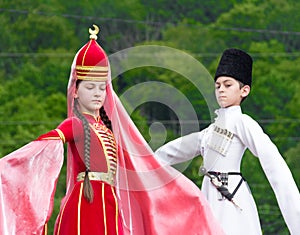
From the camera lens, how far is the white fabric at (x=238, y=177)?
9.86 metres

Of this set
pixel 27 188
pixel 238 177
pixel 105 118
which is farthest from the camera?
pixel 238 177

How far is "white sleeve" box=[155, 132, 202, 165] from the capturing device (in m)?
10.3

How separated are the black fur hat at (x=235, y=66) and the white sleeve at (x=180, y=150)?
50 centimetres

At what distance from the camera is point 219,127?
10.1 m

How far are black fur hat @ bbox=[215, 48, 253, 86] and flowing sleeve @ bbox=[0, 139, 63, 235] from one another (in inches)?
59.4

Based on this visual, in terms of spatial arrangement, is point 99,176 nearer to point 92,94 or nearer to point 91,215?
point 91,215

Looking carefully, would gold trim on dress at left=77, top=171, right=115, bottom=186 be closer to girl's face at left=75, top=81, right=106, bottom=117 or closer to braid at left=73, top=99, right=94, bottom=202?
braid at left=73, top=99, right=94, bottom=202

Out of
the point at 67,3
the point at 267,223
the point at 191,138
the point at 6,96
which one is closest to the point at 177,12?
the point at 67,3

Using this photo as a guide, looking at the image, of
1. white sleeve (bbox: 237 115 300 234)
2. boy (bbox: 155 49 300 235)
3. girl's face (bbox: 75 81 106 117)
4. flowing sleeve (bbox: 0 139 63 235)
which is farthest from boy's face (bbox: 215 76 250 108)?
flowing sleeve (bbox: 0 139 63 235)

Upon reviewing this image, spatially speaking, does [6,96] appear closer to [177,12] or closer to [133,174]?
[177,12]

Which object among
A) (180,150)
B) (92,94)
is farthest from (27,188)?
(180,150)

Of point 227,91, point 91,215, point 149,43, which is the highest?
point 149,43

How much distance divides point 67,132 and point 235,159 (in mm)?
1294

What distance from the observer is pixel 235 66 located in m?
10.1
